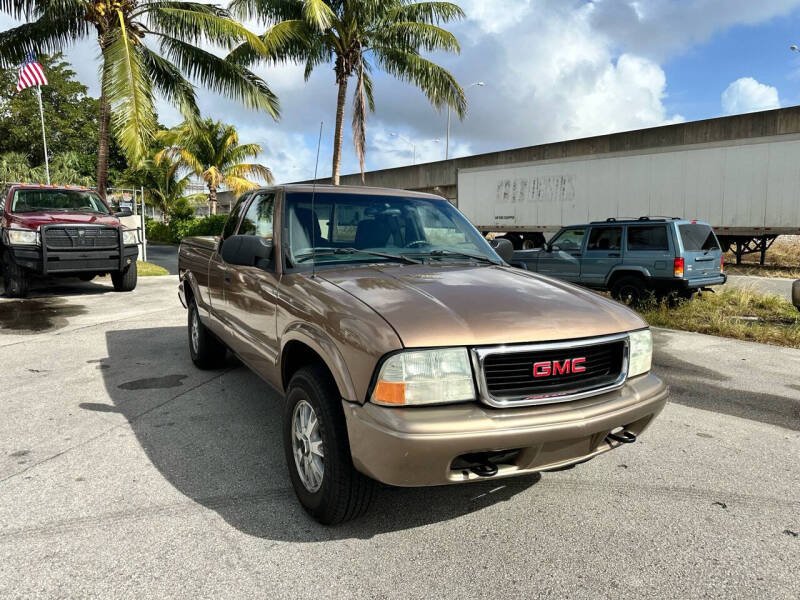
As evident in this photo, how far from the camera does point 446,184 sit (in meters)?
31.5

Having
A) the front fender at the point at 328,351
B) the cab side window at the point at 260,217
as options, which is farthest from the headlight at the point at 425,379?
the cab side window at the point at 260,217

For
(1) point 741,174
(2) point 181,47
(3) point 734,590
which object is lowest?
(3) point 734,590

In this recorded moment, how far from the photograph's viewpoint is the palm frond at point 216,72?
48.7 feet

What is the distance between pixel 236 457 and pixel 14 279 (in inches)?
361

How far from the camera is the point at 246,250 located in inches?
130

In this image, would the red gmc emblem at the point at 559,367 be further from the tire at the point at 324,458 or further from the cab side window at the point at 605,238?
the cab side window at the point at 605,238

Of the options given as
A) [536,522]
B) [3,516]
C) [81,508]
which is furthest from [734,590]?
[3,516]

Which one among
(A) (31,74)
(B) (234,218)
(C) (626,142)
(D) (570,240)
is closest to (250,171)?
(A) (31,74)

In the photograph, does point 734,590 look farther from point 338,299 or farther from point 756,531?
point 338,299

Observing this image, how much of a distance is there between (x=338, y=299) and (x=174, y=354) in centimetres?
425

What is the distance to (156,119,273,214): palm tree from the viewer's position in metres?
27.8

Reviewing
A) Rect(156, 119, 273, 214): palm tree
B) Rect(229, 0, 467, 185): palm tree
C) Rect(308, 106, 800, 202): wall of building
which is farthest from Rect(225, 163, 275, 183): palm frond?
Rect(229, 0, 467, 185): palm tree

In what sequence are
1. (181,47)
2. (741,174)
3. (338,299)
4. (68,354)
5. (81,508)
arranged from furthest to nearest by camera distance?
(741,174) < (181,47) < (68,354) < (81,508) < (338,299)

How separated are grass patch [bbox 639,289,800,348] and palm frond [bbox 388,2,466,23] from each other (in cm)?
1126
